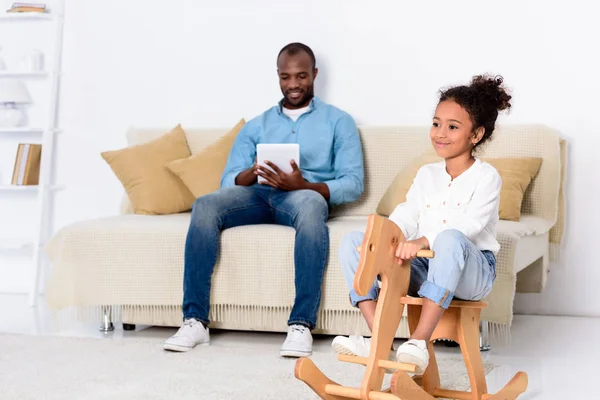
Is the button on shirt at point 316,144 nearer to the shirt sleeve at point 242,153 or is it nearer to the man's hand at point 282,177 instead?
the shirt sleeve at point 242,153

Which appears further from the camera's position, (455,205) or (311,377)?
(455,205)

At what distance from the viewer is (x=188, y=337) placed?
2740 mm

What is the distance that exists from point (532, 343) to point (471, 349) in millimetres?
1012

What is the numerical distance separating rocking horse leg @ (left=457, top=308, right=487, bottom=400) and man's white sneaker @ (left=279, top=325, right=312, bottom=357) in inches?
29.1

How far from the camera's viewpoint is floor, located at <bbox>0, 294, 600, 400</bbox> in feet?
7.72

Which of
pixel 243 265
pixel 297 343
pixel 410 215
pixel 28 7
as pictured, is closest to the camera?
pixel 410 215

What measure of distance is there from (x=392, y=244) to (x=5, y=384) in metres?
1.14

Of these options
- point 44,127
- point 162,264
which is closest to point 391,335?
point 162,264

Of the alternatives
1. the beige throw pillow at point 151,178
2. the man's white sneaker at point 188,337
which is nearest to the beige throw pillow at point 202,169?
the beige throw pillow at point 151,178

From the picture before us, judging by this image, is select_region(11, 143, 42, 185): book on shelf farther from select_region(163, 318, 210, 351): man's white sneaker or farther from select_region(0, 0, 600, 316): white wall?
select_region(163, 318, 210, 351): man's white sneaker

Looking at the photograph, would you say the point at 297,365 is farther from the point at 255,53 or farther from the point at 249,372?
the point at 255,53

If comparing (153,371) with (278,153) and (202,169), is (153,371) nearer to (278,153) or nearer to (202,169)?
(278,153)

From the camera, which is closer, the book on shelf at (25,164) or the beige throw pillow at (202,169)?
the beige throw pillow at (202,169)

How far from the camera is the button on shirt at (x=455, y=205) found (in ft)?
6.70
